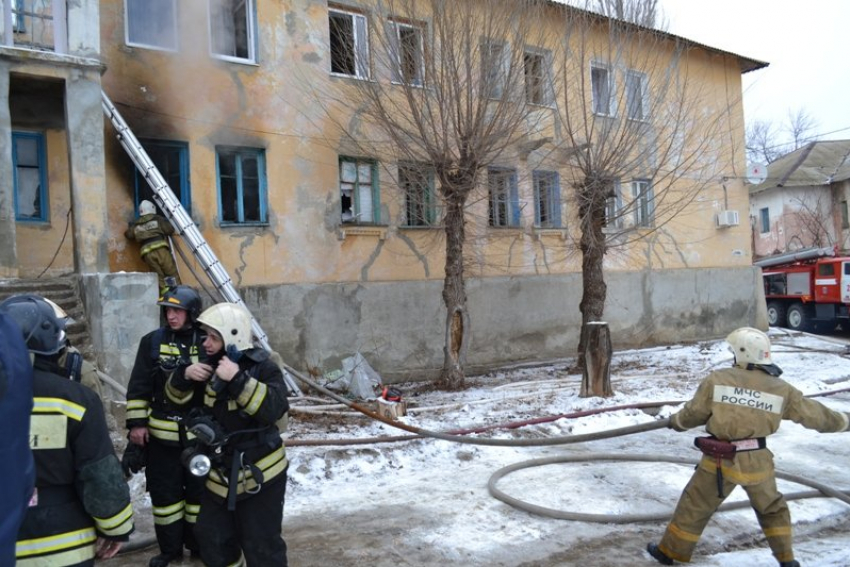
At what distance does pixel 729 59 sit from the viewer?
1689cm

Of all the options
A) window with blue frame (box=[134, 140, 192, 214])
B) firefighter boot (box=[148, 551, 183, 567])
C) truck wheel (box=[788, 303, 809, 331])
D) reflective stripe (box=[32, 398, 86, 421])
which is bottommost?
firefighter boot (box=[148, 551, 183, 567])

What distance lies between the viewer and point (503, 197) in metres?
12.6

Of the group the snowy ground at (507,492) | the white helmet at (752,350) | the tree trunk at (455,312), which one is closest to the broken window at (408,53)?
the tree trunk at (455,312)

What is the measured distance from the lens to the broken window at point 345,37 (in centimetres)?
1023

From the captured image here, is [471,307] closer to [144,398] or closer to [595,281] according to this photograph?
[595,281]

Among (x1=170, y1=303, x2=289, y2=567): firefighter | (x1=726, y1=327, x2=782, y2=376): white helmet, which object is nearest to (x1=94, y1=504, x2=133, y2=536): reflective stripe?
(x1=170, y1=303, x2=289, y2=567): firefighter

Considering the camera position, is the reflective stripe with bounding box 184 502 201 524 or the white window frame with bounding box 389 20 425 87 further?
the white window frame with bounding box 389 20 425 87

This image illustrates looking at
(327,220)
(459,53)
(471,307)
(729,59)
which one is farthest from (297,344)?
(729,59)

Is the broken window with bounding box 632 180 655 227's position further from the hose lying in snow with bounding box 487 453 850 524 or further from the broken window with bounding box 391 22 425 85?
the hose lying in snow with bounding box 487 453 850 524

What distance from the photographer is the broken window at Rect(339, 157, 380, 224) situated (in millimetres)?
11461

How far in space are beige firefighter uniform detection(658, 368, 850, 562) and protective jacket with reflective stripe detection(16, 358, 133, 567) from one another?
3213mm

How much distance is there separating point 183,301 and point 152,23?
7542 millimetres

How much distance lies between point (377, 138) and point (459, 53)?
264 cm

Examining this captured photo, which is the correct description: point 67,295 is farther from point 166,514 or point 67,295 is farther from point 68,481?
point 68,481
